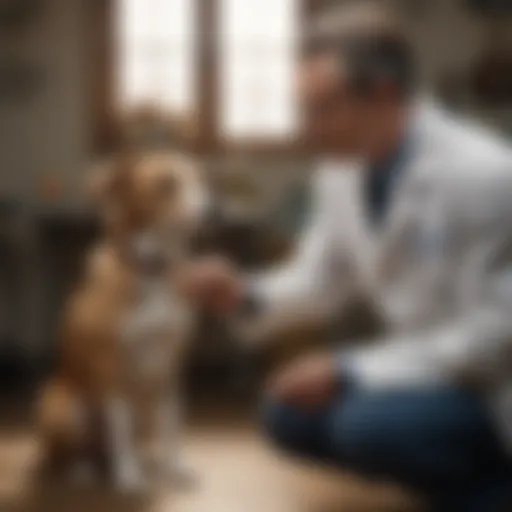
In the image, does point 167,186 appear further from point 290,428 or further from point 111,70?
point 290,428

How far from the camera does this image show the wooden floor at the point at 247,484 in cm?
104

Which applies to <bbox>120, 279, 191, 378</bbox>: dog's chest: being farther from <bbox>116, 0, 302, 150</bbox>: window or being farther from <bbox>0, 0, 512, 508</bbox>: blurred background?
<bbox>116, 0, 302, 150</bbox>: window

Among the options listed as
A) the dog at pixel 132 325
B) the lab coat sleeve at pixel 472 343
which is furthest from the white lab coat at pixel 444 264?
the dog at pixel 132 325

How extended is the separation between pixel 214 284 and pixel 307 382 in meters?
0.12

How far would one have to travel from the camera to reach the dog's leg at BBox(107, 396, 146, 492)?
1.12 m

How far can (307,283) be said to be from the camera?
40.8 inches

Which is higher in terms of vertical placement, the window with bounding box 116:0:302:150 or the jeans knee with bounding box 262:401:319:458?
the window with bounding box 116:0:302:150

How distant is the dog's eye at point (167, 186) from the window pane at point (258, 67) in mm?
62

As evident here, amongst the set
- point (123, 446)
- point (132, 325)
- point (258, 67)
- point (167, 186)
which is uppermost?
point (258, 67)

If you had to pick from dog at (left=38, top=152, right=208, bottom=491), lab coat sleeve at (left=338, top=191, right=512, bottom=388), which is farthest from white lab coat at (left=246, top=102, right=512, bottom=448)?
dog at (left=38, top=152, right=208, bottom=491)

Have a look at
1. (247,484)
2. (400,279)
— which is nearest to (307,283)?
(400,279)

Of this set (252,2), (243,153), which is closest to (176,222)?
(243,153)

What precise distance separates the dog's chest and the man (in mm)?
60

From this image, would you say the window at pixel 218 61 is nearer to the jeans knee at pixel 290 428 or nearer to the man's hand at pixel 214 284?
the man's hand at pixel 214 284
